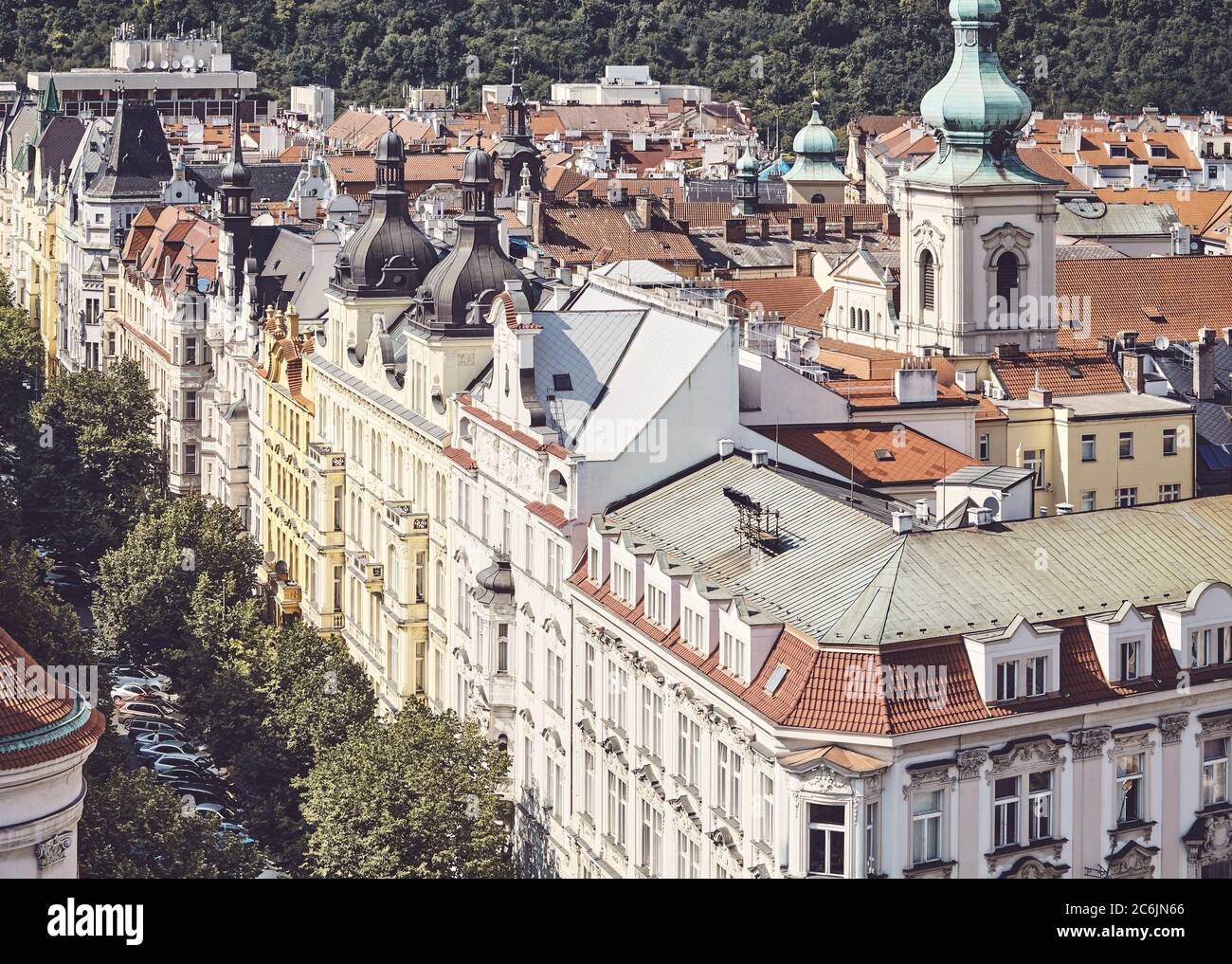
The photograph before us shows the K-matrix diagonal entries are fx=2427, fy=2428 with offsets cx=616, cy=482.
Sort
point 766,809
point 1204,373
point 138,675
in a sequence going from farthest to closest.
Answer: point 138,675 < point 1204,373 < point 766,809

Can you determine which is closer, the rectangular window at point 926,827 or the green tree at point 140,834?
the rectangular window at point 926,827

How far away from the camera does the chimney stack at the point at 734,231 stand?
158 m

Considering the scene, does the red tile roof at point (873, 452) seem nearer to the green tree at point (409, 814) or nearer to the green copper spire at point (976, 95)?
the green tree at point (409, 814)

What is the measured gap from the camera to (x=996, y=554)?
55.7 metres

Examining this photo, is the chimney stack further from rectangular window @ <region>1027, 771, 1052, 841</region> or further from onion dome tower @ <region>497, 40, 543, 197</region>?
rectangular window @ <region>1027, 771, 1052, 841</region>

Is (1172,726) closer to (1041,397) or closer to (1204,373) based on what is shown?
(1041,397)

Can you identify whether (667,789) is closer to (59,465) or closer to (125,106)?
(59,465)

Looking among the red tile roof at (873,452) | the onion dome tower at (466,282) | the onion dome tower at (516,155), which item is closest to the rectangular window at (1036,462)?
the red tile roof at (873,452)

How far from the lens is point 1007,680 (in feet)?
168

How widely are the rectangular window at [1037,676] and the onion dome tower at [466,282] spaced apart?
35180mm

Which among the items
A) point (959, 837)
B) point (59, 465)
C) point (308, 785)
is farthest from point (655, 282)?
point (959, 837)

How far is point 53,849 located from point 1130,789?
2339 centimetres

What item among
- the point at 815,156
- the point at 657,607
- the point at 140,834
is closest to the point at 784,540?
the point at 657,607

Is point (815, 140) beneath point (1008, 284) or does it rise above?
above
